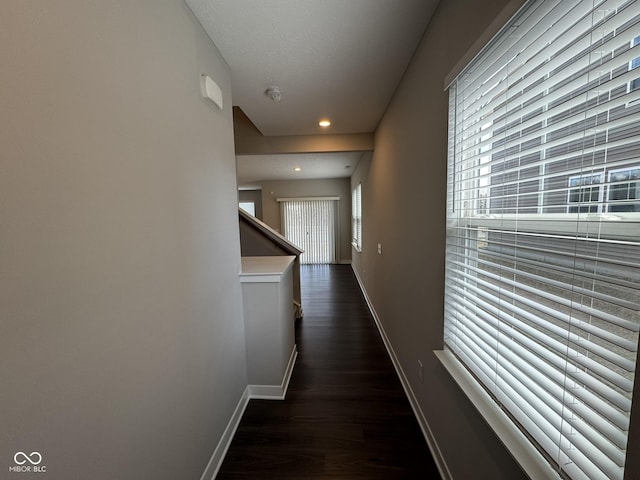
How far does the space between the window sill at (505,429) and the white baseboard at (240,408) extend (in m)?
1.37

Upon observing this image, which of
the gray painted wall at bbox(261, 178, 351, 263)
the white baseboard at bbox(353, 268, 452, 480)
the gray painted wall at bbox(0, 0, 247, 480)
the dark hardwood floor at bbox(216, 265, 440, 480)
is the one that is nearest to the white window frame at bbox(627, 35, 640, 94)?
the gray painted wall at bbox(0, 0, 247, 480)

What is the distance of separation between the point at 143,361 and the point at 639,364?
1342 mm

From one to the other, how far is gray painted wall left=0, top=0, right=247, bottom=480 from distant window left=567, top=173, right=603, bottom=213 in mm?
1288

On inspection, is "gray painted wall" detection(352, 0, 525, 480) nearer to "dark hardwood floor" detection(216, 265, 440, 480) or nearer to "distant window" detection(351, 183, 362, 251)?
"dark hardwood floor" detection(216, 265, 440, 480)

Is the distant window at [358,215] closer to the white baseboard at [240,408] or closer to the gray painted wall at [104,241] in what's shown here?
the white baseboard at [240,408]

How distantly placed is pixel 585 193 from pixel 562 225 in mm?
95

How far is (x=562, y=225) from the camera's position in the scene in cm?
69

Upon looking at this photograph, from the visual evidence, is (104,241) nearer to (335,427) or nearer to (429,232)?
(429,232)

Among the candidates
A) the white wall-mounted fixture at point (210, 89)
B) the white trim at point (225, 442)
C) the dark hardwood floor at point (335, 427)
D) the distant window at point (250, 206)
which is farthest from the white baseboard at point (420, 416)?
the distant window at point (250, 206)

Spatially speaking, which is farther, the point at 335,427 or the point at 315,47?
the point at 335,427

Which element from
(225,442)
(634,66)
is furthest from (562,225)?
(225,442)

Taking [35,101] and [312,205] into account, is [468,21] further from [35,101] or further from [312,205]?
[312,205]

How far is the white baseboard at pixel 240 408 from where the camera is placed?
4.77 feet

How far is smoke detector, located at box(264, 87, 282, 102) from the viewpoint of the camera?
214 centimetres
